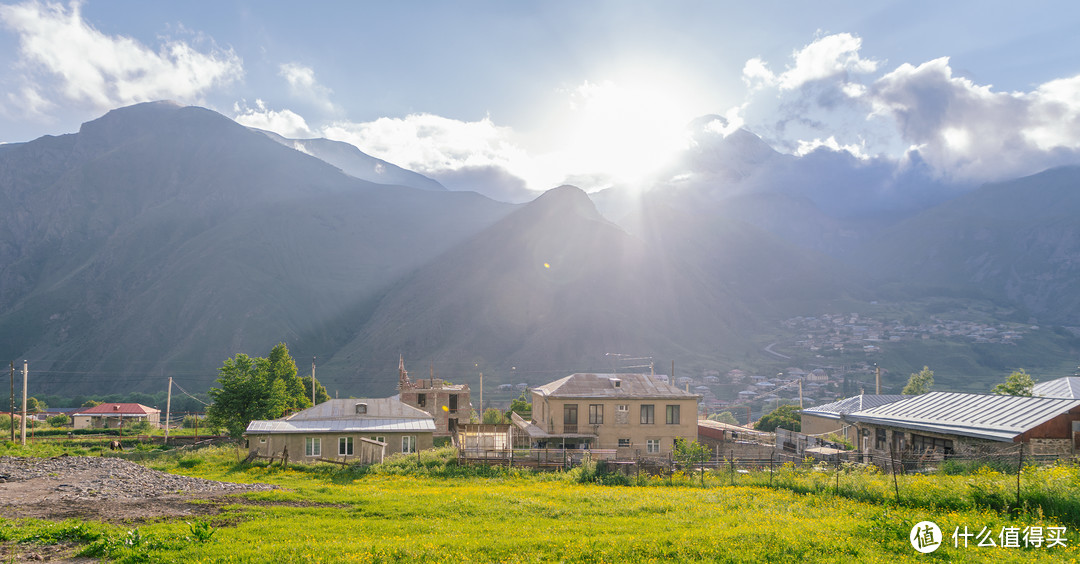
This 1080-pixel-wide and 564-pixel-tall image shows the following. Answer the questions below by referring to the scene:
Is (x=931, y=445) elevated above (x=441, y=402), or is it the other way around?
(x=931, y=445)

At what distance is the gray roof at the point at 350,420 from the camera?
131 ft

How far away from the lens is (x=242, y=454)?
3778cm

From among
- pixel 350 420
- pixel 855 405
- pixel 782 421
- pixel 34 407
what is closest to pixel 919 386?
pixel 782 421

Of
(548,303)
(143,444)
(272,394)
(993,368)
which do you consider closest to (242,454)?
(272,394)

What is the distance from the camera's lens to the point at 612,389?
50.0 m

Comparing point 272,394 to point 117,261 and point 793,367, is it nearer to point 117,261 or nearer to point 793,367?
point 793,367

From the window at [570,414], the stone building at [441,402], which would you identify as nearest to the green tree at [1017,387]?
the window at [570,414]

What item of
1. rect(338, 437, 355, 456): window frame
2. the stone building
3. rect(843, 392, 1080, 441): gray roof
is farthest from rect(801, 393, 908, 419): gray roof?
rect(338, 437, 355, 456): window frame

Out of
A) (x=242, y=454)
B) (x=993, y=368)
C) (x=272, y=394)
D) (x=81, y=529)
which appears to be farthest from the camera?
(x=993, y=368)

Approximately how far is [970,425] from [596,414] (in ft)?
87.6

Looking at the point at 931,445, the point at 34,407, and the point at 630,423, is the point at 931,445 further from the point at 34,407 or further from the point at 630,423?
the point at 34,407

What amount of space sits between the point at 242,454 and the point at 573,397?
78.7ft

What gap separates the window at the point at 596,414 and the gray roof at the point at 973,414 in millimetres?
19601

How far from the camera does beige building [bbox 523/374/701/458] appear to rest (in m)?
48.5
